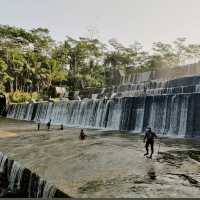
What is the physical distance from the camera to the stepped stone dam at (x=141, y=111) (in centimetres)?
2439

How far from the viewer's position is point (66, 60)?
67.4m

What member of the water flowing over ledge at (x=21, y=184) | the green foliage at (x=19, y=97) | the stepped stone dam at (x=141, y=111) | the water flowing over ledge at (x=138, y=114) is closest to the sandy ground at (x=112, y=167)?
the water flowing over ledge at (x=21, y=184)

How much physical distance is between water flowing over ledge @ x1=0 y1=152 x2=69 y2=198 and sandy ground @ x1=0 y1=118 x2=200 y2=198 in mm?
292

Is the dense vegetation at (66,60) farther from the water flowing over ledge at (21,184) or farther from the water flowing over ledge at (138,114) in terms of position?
the water flowing over ledge at (21,184)

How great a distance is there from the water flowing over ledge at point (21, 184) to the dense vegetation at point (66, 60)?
40021mm

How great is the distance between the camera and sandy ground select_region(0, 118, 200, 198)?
9.71 m

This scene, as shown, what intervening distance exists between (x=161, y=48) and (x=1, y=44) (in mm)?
29208

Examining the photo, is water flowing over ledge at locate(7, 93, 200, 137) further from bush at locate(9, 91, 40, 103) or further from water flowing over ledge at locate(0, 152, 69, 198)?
bush at locate(9, 91, 40, 103)

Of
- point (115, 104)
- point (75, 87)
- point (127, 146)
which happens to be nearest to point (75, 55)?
point (75, 87)

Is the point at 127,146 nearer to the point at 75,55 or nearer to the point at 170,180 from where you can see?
the point at 170,180

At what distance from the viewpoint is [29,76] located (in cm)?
6084

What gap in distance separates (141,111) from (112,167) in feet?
52.0

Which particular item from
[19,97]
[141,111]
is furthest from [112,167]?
[19,97]

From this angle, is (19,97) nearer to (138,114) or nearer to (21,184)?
(138,114)
